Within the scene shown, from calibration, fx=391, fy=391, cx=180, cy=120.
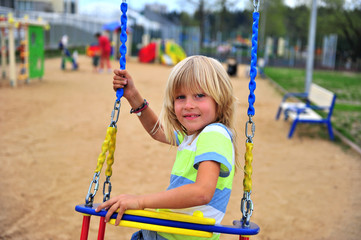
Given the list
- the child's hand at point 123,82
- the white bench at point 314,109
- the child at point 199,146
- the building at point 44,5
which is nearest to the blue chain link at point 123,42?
the child's hand at point 123,82

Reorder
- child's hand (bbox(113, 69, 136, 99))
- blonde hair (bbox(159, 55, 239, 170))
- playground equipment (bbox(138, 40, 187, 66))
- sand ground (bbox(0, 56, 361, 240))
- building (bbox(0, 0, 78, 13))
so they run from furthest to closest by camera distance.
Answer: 1. building (bbox(0, 0, 78, 13))
2. playground equipment (bbox(138, 40, 187, 66))
3. sand ground (bbox(0, 56, 361, 240))
4. child's hand (bbox(113, 69, 136, 99))
5. blonde hair (bbox(159, 55, 239, 170))

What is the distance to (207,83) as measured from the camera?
1685 mm

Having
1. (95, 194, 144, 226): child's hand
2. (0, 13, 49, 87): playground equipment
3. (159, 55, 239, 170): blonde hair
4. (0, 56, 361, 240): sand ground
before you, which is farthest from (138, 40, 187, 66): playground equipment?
(95, 194, 144, 226): child's hand

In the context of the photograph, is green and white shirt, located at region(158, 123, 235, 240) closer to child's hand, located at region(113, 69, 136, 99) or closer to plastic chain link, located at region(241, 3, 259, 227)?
plastic chain link, located at region(241, 3, 259, 227)

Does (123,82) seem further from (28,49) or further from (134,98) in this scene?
(28,49)

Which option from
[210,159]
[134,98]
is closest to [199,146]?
[210,159]

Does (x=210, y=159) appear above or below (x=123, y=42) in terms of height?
below

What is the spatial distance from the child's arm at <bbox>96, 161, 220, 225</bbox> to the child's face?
0.83ft

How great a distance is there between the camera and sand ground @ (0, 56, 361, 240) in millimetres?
3795

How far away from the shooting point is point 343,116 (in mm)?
9289

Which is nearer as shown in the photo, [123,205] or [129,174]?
[123,205]

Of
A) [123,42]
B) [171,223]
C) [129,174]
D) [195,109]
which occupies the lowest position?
[129,174]

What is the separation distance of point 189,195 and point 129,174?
3.72m

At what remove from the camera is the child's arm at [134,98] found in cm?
206
